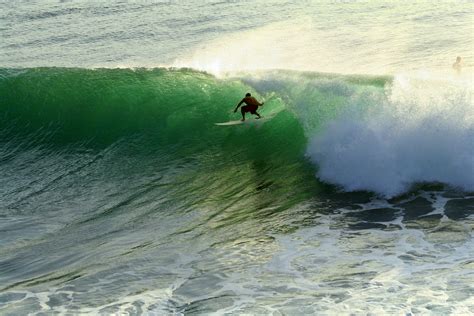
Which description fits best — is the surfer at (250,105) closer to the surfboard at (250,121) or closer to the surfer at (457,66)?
the surfboard at (250,121)


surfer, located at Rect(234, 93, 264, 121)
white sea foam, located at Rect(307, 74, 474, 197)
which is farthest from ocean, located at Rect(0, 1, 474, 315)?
surfer, located at Rect(234, 93, 264, 121)

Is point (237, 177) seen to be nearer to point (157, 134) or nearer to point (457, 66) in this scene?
point (157, 134)

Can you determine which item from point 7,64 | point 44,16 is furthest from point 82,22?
point 7,64

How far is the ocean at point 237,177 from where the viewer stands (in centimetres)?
916

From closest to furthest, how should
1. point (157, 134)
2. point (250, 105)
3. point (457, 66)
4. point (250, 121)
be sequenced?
point (250, 105), point (250, 121), point (157, 134), point (457, 66)

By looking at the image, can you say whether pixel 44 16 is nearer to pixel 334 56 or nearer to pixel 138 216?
pixel 334 56

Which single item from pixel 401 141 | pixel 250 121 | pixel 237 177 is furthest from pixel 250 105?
pixel 401 141

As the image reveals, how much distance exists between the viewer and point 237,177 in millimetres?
14109

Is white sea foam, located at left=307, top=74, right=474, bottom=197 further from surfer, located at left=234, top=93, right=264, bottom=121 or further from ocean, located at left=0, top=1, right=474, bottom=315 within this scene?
surfer, located at left=234, top=93, right=264, bottom=121

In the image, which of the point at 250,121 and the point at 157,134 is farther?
the point at 157,134

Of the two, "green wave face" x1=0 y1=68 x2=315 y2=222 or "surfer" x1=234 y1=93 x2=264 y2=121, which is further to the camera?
"surfer" x1=234 y1=93 x2=264 y2=121

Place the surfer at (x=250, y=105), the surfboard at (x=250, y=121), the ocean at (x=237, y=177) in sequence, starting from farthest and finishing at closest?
1. the surfboard at (x=250, y=121)
2. the surfer at (x=250, y=105)
3. the ocean at (x=237, y=177)

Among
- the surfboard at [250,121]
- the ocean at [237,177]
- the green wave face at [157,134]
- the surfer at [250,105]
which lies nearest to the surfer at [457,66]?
the ocean at [237,177]

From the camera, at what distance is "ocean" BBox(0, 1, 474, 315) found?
9.16 m
